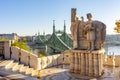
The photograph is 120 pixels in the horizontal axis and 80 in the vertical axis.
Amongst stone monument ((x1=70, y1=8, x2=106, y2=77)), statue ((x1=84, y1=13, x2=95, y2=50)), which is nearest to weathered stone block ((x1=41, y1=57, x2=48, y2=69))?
stone monument ((x1=70, y1=8, x2=106, y2=77))

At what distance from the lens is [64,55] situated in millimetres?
19531

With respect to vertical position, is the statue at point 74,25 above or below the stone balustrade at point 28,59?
above

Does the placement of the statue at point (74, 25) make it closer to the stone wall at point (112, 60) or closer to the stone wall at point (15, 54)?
the stone wall at point (112, 60)

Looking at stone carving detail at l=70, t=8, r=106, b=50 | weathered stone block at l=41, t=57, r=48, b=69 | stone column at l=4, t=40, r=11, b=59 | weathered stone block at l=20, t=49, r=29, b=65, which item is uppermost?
stone carving detail at l=70, t=8, r=106, b=50

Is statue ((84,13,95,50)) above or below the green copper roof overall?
above

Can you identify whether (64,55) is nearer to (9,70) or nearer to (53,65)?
(53,65)

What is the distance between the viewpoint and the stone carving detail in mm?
14070

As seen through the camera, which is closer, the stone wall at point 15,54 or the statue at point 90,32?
the statue at point 90,32

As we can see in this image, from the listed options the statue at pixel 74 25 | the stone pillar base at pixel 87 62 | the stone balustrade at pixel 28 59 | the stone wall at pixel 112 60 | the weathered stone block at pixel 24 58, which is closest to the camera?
the stone pillar base at pixel 87 62

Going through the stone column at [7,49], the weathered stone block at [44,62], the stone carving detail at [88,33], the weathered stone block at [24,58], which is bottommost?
the weathered stone block at [44,62]

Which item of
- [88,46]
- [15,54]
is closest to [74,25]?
[88,46]

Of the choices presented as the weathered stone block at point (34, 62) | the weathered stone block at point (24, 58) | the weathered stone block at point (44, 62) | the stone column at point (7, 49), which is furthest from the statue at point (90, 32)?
the stone column at point (7, 49)

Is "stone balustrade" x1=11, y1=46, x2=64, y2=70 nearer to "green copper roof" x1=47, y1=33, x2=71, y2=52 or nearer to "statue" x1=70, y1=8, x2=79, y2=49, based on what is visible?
"statue" x1=70, y1=8, x2=79, y2=49

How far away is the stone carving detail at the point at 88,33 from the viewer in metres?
14.1
